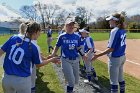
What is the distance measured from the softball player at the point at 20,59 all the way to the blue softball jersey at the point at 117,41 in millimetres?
2511

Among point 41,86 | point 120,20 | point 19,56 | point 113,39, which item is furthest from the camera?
point 41,86

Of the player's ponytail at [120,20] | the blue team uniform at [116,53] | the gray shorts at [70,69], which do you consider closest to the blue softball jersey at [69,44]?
the gray shorts at [70,69]

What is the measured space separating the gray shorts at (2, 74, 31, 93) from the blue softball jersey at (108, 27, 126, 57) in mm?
2668

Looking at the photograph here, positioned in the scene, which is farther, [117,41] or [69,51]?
[69,51]

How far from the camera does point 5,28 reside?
313 feet

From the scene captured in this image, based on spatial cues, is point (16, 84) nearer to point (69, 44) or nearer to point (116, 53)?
point (69, 44)

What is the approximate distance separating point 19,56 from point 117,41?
9.42 ft

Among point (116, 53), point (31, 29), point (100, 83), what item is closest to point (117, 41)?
point (116, 53)

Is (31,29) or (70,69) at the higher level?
(31,29)

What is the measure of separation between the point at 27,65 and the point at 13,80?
0.31 m

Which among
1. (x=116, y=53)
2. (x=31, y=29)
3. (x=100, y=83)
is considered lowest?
(x=100, y=83)

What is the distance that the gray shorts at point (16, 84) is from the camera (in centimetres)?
481

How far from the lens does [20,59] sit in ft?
15.7

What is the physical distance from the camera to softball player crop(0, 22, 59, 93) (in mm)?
4781
